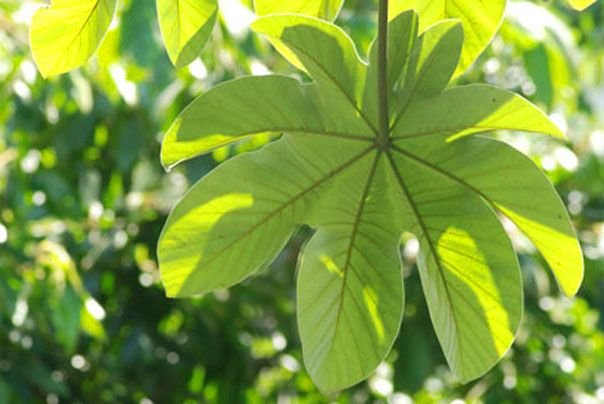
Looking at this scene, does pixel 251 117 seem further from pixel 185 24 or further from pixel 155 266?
pixel 155 266

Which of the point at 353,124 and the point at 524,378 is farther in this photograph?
the point at 524,378

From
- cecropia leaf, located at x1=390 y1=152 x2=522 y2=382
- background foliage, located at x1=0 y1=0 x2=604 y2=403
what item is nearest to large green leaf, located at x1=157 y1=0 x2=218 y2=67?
cecropia leaf, located at x1=390 y1=152 x2=522 y2=382

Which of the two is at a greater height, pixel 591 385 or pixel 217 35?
pixel 217 35

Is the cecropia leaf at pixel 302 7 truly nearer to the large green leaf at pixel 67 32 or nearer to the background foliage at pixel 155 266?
the large green leaf at pixel 67 32

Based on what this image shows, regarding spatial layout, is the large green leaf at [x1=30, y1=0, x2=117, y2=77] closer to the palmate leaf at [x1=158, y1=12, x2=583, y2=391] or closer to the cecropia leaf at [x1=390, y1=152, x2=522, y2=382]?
the palmate leaf at [x1=158, y1=12, x2=583, y2=391]

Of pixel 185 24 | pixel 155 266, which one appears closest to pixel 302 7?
pixel 185 24

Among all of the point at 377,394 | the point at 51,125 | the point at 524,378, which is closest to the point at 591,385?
the point at 524,378

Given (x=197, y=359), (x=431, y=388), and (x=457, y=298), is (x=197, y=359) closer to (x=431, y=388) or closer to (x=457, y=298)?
(x=431, y=388)
